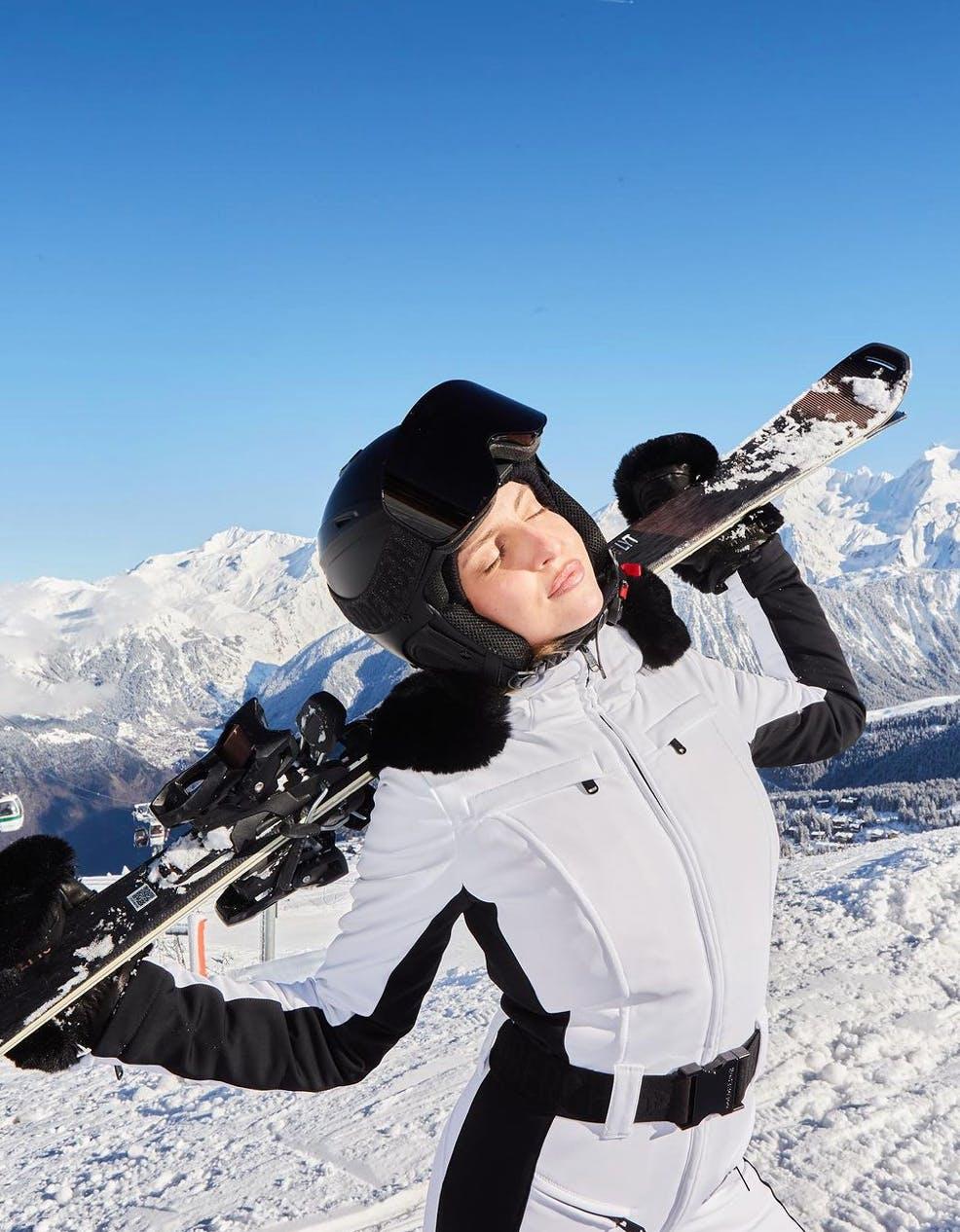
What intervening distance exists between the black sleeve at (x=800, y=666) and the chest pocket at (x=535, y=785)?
0.86 m

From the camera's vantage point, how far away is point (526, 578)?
222 cm

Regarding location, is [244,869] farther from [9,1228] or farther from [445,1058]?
[445,1058]

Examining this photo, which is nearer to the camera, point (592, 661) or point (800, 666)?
point (592, 661)

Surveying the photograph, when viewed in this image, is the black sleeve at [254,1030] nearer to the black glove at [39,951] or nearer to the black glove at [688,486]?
the black glove at [39,951]

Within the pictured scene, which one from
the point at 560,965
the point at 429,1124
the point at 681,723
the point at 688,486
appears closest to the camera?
the point at 560,965

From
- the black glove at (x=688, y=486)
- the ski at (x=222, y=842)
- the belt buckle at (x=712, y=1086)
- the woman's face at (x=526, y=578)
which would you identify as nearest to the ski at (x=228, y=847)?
the ski at (x=222, y=842)

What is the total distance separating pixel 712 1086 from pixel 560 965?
44 centimetres

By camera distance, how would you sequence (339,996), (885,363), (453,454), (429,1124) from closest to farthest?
(339,996)
(453,454)
(885,363)
(429,1124)

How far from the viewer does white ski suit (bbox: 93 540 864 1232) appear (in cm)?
188

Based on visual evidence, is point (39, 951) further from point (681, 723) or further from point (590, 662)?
point (681, 723)

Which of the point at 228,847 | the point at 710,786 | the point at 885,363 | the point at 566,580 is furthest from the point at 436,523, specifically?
the point at 885,363

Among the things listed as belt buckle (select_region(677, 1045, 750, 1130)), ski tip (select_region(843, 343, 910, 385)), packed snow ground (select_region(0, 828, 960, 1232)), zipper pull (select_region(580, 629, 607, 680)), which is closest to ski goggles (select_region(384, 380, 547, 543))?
zipper pull (select_region(580, 629, 607, 680))

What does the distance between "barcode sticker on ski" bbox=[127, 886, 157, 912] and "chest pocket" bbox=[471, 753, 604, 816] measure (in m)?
0.97

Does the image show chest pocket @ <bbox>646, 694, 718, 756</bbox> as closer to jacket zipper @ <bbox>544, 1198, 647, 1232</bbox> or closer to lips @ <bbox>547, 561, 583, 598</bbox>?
lips @ <bbox>547, 561, 583, 598</bbox>
